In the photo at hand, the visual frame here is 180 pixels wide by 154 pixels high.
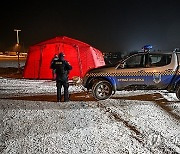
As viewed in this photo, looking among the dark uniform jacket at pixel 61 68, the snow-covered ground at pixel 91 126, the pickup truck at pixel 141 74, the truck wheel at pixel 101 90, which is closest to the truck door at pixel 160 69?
the pickup truck at pixel 141 74

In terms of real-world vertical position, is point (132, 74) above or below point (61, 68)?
below

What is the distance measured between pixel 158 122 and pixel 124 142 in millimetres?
1799

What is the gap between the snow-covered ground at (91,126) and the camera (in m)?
5.37

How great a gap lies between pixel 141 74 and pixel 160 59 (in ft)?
2.78

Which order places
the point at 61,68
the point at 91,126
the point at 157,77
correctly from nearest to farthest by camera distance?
the point at 91,126 < the point at 61,68 < the point at 157,77

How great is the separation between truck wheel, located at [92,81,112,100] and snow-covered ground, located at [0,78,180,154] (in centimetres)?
27

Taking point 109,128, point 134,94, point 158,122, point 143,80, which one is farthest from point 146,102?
point 109,128

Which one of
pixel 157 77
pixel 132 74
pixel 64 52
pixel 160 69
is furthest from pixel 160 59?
pixel 64 52

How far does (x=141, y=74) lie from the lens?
10008 millimetres

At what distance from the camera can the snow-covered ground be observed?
5.37m

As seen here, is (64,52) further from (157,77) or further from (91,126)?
(91,126)

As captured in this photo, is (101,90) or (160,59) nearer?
(160,59)

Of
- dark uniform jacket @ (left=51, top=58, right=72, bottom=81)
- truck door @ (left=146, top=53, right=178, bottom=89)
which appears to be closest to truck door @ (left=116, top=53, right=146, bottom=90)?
truck door @ (left=146, top=53, right=178, bottom=89)

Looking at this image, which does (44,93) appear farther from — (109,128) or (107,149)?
(107,149)
